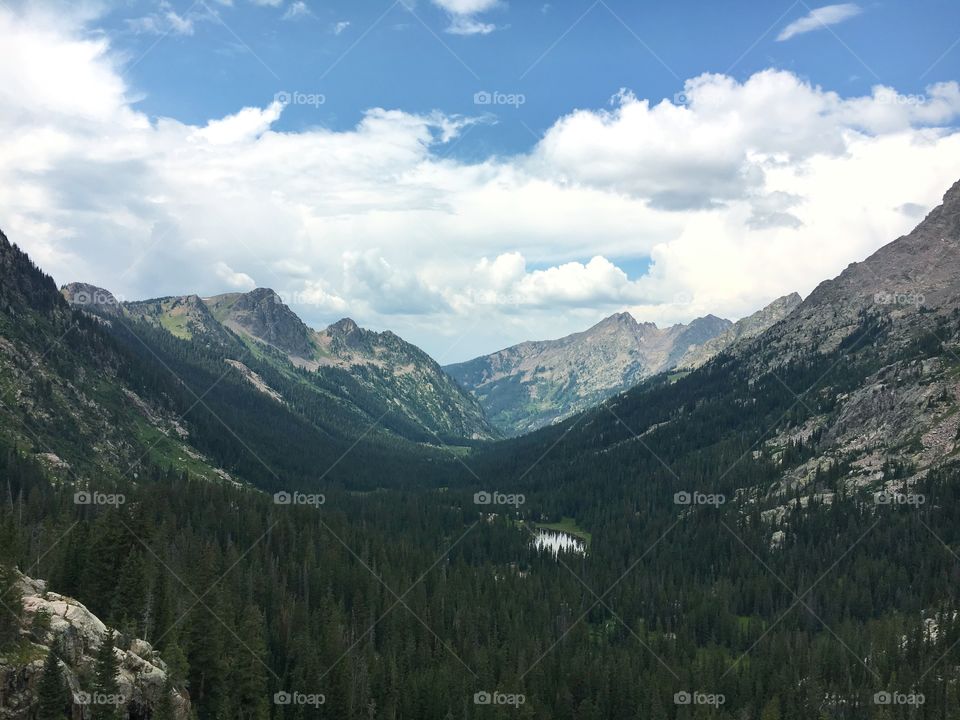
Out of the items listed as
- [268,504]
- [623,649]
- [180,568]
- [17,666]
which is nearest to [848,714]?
[623,649]

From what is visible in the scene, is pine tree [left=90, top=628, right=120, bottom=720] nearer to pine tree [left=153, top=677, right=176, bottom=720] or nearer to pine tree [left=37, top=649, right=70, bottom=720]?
pine tree [left=37, top=649, right=70, bottom=720]

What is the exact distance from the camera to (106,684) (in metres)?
53.4

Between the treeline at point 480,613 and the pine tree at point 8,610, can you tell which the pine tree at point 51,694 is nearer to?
the pine tree at point 8,610

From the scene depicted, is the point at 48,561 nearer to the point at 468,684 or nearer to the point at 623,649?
the point at 468,684

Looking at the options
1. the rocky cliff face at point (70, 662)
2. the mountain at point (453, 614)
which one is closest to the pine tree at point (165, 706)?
the rocky cliff face at point (70, 662)

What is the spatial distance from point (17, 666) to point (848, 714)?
10645 cm

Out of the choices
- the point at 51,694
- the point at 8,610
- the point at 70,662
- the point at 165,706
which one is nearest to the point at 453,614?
the point at 165,706

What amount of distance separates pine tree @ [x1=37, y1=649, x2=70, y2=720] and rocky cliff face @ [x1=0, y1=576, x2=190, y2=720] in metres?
0.83

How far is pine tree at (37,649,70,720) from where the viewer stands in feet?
162

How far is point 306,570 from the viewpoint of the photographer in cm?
13725

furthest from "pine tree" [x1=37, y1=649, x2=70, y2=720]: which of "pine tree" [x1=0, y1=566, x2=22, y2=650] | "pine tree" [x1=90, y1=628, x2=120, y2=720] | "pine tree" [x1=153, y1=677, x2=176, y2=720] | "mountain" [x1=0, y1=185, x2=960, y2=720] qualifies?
"pine tree" [x1=153, y1=677, x2=176, y2=720]

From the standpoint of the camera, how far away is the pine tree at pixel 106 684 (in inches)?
2082

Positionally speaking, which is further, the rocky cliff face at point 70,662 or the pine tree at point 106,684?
the pine tree at point 106,684

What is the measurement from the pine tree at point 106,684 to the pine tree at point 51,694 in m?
2.69
